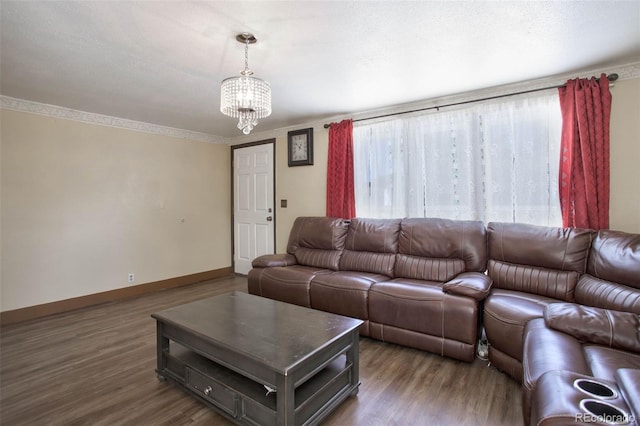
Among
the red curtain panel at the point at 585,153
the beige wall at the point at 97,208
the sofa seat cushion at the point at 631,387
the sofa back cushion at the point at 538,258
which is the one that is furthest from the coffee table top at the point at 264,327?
the beige wall at the point at 97,208

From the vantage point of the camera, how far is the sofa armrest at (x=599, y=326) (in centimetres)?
153

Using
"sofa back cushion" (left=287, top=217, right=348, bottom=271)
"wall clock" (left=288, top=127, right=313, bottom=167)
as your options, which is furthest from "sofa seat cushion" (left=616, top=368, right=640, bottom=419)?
"wall clock" (left=288, top=127, right=313, bottom=167)

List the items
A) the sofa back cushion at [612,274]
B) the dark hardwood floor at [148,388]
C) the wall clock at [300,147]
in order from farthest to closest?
the wall clock at [300,147] → the sofa back cushion at [612,274] → the dark hardwood floor at [148,388]

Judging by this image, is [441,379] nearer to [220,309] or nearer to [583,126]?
[220,309]

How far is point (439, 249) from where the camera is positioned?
296 cm

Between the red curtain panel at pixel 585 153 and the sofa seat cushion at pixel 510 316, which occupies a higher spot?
the red curtain panel at pixel 585 153

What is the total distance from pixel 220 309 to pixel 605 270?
2.73 meters

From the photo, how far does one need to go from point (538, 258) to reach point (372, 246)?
1.48m

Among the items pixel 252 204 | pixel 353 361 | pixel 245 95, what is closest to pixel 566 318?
pixel 353 361

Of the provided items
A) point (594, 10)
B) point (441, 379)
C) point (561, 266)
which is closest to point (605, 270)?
point (561, 266)

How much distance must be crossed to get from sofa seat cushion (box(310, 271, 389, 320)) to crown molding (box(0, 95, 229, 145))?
Result: 3.12m

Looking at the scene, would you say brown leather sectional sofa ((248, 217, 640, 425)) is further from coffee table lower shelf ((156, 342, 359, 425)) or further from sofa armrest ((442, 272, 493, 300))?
coffee table lower shelf ((156, 342, 359, 425))

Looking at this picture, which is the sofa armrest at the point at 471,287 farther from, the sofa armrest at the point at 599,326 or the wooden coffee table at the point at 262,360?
the wooden coffee table at the point at 262,360

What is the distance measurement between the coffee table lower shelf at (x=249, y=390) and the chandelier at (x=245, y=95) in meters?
1.61
